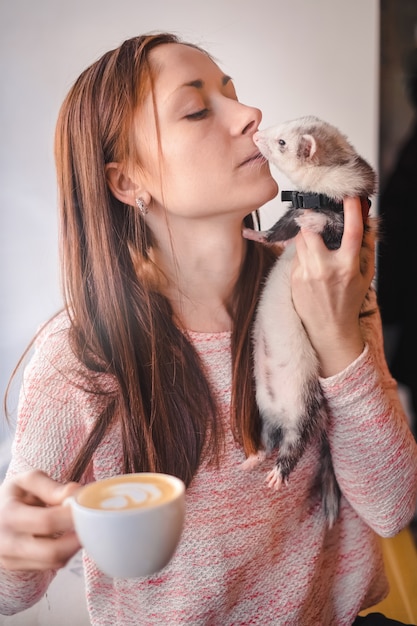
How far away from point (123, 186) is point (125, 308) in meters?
0.15

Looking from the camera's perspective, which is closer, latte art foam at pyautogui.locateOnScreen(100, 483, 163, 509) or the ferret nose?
latte art foam at pyautogui.locateOnScreen(100, 483, 163, 509)

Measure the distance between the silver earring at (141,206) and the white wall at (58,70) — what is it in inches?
4.1

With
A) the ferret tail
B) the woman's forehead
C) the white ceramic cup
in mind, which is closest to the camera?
the white ceramic cup

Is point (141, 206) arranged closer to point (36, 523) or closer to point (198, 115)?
point (198, 115)

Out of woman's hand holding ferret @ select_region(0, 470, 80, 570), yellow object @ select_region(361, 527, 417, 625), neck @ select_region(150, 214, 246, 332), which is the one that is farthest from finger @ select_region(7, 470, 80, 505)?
yellow object @ select_region(361, 527, 417, 625)

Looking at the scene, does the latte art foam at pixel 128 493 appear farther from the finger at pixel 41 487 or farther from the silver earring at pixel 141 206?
the silver earring at pixel 141 206

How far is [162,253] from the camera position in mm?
856

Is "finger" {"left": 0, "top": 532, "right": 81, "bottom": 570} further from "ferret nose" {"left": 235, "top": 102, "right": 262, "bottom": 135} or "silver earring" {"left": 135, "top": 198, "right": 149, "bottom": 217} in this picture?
"ferret nose" {"left": 235, "top": 102, "right": 262, "bottom": 135}

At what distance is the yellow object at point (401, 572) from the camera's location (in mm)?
1073

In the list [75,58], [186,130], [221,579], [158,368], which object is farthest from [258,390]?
[75,58]

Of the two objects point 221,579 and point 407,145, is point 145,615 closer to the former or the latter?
point 221,579

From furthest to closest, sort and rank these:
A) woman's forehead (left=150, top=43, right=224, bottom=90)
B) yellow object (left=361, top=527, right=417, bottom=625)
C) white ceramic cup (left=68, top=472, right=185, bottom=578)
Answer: yellow object (left=361, top=527, right=417, bottom=625)
woman's forehead (left=150, top=43, right=224, bottom=90)
white ceramic cup (left=68, top=472, right=185, bottom=578)

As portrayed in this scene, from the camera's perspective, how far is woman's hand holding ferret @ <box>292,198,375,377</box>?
32.2 inches

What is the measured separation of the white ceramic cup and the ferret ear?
0.47 metres
